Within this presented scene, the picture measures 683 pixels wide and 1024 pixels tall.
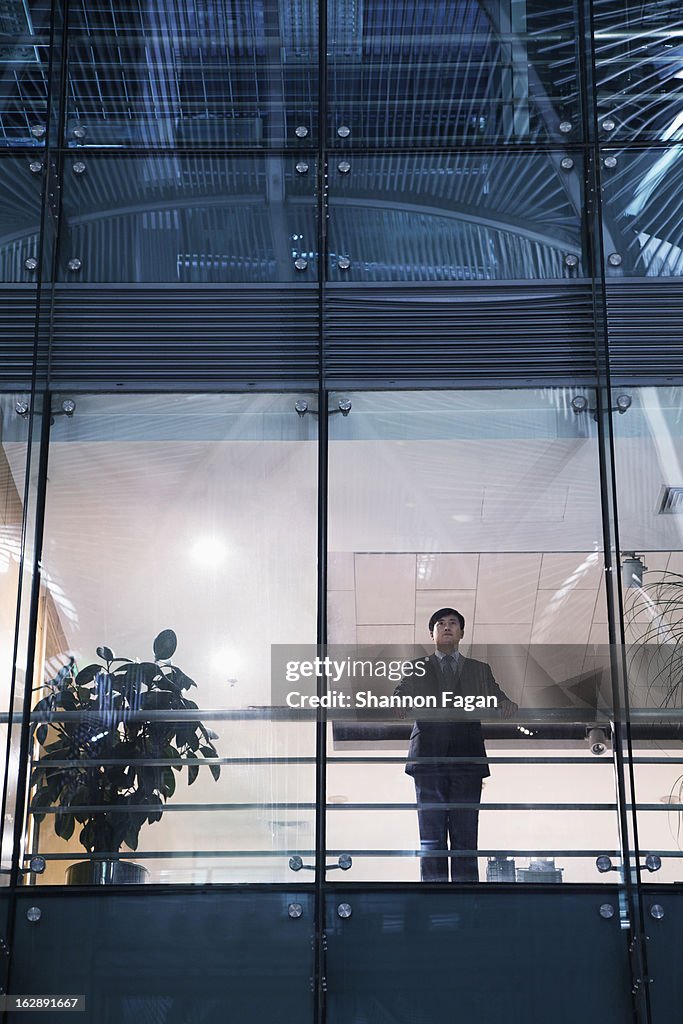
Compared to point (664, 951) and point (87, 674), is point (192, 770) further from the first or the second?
point (664, 951)

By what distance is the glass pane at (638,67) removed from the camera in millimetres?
4555

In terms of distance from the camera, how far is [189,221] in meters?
4.48

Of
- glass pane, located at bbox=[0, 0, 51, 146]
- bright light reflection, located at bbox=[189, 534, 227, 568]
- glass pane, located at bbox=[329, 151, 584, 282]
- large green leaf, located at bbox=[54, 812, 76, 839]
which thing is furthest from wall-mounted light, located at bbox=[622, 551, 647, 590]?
glass pane, located at bbox=[0, 0, 51, 146]

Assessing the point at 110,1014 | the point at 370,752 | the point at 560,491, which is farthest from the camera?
the point at 560,491

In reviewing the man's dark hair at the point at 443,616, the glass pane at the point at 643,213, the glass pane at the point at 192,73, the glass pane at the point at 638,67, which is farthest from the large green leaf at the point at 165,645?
the glass pane at the point at 638,67

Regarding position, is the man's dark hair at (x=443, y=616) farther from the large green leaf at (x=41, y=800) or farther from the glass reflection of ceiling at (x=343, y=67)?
the glass reflection of ceiling at (x=343, y=67)

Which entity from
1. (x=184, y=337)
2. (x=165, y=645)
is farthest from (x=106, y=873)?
(x=184, y=337)

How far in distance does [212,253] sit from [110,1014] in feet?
9.27

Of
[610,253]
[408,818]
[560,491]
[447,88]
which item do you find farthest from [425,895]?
[447,88]

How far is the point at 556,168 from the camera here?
4500 millimetres

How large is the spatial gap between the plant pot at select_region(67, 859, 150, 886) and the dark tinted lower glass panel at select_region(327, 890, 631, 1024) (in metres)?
0.67

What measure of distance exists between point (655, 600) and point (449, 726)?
0.87m

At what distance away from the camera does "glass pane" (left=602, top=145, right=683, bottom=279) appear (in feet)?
14.4

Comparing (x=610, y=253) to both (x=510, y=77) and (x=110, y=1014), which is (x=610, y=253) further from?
(x=110, y=1014)
